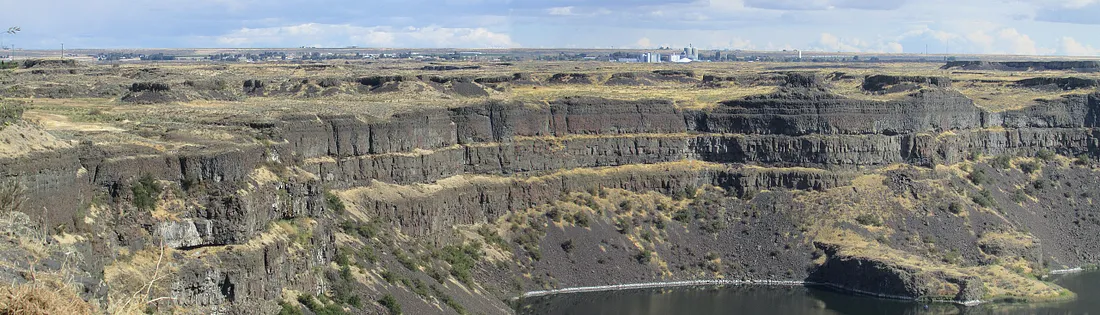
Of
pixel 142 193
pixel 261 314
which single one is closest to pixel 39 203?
pixel 142 193

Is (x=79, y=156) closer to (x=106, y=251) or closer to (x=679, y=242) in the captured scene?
(x=106, y=251)

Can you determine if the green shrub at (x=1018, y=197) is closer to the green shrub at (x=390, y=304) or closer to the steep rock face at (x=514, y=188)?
the steep rock face at (x=514, y=188)

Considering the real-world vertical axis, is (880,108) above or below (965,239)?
above

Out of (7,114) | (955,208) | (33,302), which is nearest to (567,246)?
(955,208)

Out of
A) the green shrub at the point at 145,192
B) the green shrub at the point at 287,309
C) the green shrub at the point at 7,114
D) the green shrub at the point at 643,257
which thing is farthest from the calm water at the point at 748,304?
→ the green shrub at the point at 7,114

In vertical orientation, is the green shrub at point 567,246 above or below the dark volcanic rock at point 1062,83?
below


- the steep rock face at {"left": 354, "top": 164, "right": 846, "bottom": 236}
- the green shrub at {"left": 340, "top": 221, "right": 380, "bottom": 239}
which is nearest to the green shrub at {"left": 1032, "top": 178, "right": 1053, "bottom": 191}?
the steep rock face at {"left": 354, "top": 164, "right": 846, "bottom": 236}

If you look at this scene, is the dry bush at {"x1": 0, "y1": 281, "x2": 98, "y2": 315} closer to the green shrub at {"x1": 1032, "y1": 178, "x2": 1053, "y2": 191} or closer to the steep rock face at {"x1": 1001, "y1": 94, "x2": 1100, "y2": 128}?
the green shrub at {"x1": 1032, "y1": 178, "x2": 1053, "y2": 191}
